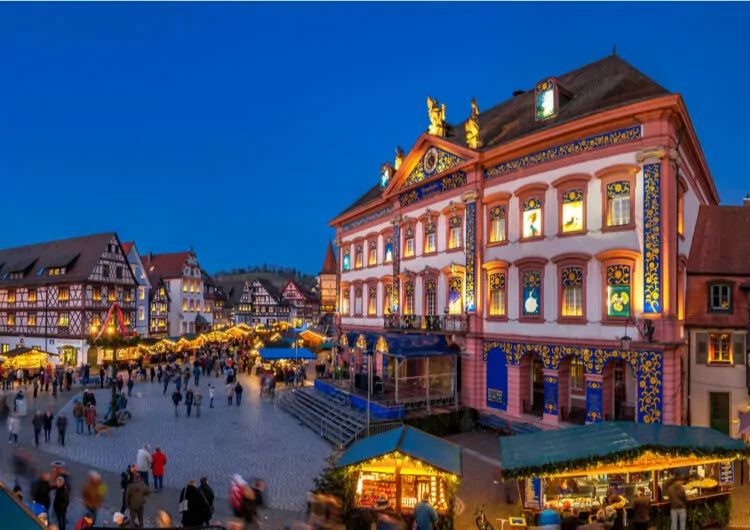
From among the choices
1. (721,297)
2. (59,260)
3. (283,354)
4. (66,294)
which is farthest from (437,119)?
(59,260)

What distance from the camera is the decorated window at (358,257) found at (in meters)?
36.6

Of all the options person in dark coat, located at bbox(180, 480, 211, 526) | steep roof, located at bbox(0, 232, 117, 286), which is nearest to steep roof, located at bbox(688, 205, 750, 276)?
person in dark coat, located at bbox(180, 480, 211, 526)

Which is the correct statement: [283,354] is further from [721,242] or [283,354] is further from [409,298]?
[721,242]

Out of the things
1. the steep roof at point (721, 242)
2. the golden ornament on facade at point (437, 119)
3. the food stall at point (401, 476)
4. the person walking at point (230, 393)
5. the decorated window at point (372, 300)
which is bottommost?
the person walking at point (230, 393)

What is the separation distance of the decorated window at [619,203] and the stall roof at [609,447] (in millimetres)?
8853

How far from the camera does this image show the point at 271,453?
66.1 feet

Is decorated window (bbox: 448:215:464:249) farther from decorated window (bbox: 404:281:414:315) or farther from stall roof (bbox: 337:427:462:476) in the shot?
stall roof (bbox: 337:427:462:476)

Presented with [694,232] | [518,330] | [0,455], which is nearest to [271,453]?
[0,455]

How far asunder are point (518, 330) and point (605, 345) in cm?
410

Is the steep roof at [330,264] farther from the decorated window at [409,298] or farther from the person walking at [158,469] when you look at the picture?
the person walking at [158,469]

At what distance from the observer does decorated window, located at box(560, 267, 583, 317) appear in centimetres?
2091

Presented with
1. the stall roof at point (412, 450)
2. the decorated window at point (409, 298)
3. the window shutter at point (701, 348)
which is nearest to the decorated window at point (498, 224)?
the decorated window at point (409, 298)

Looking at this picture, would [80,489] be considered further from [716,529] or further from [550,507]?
[716,529]

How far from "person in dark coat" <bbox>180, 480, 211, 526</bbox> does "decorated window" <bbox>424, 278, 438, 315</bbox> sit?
58.0 ft
